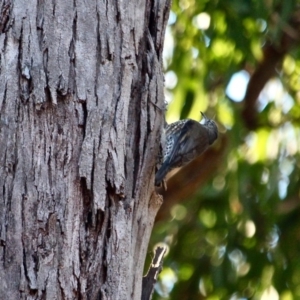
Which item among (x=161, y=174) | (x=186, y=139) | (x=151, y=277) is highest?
(x=186, y=139)

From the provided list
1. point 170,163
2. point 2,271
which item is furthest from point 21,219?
point 170,163

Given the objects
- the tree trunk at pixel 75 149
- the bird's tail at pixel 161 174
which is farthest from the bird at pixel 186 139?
the tree trunk at pixel 75 149

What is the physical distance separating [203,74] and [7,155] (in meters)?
2.65

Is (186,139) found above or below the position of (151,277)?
above

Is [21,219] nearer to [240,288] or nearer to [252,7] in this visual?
[252,7]

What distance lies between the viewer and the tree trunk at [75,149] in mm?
1978

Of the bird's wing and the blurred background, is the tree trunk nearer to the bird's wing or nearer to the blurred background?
the bird's wing

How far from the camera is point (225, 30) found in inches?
165

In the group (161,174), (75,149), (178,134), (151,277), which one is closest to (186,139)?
(178,134)

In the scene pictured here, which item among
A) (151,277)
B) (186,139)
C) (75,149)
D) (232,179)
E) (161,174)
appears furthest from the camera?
(232,179)

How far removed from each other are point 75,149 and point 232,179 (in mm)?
2566

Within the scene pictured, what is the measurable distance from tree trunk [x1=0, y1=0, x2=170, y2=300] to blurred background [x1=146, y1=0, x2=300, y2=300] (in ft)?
7.07

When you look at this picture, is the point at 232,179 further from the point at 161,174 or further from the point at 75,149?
the point at 75,149

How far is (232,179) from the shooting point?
14.9ft
